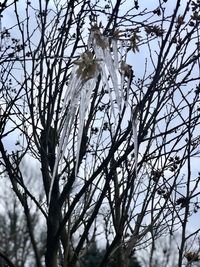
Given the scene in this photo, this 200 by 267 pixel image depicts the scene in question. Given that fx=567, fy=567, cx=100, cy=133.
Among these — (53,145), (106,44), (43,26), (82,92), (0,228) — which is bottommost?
(82,92)

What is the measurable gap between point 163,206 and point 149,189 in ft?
0.93

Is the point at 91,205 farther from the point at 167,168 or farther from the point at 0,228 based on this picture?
the point at 0,228

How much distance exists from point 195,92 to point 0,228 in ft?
125

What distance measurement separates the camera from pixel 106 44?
10.7ft

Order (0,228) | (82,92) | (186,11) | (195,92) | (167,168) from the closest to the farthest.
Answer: (82,92), (186,11), (195,92), (167,168), (0,228)

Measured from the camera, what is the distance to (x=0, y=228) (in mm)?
42062

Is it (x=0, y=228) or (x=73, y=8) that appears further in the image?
(x=0, y=228)

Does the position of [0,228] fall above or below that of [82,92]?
above

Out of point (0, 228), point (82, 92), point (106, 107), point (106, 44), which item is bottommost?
point (82, 92)

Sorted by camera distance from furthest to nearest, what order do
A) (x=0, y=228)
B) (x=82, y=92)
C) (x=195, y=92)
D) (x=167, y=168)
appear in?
(x=0, y=228) < (x=167, y=168) < (x=195, y=92) < (x=82, y=92)

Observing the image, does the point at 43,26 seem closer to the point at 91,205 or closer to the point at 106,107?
the point at 106,107

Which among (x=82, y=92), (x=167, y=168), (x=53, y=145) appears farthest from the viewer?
(x=167, y=168)

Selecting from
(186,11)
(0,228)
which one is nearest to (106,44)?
(186,11)

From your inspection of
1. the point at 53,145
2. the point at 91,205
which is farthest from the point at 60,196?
the point at 91,205
